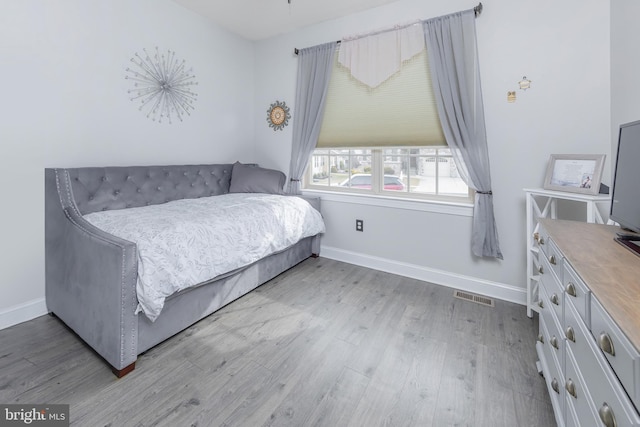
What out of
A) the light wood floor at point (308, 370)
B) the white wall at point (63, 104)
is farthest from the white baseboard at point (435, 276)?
the white wall at point (63, 104)

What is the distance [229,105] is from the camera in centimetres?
353

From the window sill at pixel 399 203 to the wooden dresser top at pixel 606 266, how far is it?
3.59 ft

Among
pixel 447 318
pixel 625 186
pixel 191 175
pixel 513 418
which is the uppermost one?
pixel 191 175

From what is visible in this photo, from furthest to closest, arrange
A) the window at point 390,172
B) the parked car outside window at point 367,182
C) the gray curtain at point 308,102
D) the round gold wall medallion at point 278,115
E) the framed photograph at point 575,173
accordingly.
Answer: the round gold wall medallion at point 278,115 < the gray curtain at point 308,102 < the parked car outside window at point 367,182 < the window at point 390,172 < the framed photograph at point 575,173

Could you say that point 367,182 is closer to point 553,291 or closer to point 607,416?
point 553,291

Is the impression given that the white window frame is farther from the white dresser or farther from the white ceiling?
the white ceiling

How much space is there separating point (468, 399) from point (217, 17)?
393 centimetres

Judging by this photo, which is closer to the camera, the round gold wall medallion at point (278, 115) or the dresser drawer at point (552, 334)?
the dresser drawer at point (552, 334)

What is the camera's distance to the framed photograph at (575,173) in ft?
5.85

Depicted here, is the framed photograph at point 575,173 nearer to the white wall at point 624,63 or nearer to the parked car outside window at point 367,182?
the white wall at point 624,63

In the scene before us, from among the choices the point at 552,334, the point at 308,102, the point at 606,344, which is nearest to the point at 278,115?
the point at 308,102

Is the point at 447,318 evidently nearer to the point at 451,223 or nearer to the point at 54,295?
the point at 451,223

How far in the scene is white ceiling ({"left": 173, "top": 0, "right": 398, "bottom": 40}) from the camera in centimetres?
280

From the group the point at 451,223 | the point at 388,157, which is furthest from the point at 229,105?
the point at 451,223
